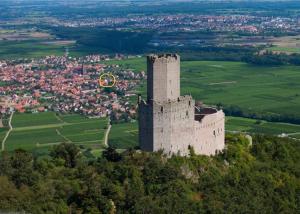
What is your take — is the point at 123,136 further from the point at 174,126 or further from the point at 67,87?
the point at 67,87

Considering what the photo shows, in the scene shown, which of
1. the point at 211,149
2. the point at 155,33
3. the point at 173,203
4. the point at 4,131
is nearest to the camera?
the point at 173,203

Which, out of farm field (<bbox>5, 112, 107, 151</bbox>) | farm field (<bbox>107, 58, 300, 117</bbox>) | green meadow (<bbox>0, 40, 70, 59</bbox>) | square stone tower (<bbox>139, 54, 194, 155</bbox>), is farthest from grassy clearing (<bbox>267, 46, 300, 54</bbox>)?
square stone tower (<bbox>139, 54, 194, 155</bbox>)

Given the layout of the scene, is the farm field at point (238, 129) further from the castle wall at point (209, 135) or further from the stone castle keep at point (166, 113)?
the stone castle keep at point (166, 113)

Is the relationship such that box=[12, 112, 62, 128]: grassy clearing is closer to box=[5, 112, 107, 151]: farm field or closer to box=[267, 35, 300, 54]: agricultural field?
box=[5, 112, 107, 151]: farm field

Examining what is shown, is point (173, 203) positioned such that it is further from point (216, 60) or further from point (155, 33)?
point (155, 33)

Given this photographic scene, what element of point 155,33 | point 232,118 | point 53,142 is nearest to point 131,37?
point 155,33

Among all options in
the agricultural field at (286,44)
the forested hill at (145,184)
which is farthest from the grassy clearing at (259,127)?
the agricultural field at (286,44)

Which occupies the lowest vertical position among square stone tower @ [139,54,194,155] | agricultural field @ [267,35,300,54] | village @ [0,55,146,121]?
agricultural field @ [267,35,300,54]
